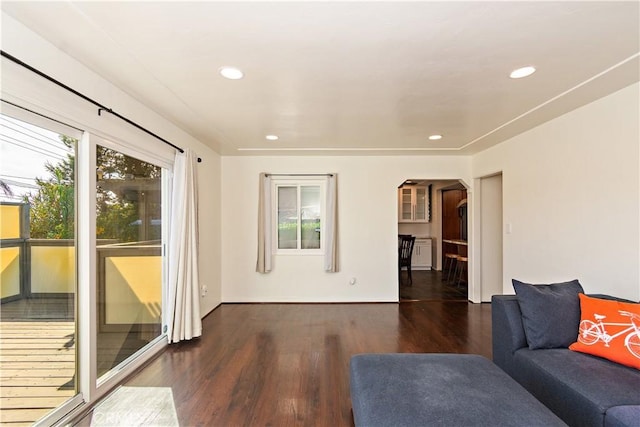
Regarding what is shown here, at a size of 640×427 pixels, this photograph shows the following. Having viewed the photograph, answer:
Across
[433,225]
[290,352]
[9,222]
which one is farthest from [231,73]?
[433,225]

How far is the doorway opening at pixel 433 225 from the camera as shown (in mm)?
6770

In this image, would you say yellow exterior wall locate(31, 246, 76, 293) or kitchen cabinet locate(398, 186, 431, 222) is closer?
yellow exterior wall locate(31, 246, 76, 293)

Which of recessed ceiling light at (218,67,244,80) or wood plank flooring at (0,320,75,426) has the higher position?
recessed ceiling light at (218,67,244,80)

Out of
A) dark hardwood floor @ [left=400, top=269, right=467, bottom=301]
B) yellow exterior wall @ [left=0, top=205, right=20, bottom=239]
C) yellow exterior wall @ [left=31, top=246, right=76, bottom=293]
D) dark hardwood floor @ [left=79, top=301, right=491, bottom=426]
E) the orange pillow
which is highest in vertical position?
yellow exterior wall @ [left=0, top=205, right=20, bottom=239]

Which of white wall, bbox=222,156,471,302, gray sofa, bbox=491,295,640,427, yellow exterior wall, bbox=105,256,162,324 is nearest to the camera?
gray sofa, bbox=491,295,640,427

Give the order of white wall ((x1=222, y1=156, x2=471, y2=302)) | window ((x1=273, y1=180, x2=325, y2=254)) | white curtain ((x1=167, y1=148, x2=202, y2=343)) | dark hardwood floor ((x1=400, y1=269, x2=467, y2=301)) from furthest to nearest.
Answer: dark hardwood floor ((x1=400, y1=269, x2=467, y2=301)), window ((x1=273, y1=180, x2=325, y2=254)), white wall ((x1=222, y1=156, x2=471, y2=302)), white curtain ((x1=167, y1=148, x2=202, y2=343))

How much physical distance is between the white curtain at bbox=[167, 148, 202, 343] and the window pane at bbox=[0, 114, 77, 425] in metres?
1.13

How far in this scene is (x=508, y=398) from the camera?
1.45 m

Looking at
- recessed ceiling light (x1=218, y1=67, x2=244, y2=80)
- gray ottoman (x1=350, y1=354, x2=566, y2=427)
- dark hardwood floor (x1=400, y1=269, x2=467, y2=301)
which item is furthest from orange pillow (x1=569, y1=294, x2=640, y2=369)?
dark hardwood floor (x1=400, y1=269, x2=467, y2=301)

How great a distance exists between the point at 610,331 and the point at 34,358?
354 centimetres

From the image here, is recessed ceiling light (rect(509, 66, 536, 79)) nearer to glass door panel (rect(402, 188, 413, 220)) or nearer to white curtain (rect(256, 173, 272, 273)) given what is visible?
white curtain (rect(256, 173, 272, 273))

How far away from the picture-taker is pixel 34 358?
6.07 feet

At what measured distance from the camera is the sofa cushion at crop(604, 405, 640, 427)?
4.37ft

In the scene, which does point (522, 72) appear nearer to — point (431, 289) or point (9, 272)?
point (9, 272)
